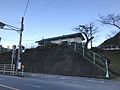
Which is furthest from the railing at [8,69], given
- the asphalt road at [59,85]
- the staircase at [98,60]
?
the asphalt road at [59,85]

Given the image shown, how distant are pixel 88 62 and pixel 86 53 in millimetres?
4300

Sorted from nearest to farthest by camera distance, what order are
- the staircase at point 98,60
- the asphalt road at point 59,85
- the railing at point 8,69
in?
the asphalt road at point 59,85, the staircase at point 98,60, the railing at point 8,69

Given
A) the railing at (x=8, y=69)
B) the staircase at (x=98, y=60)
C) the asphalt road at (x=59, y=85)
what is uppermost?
the staircase at (x=98, y=60)

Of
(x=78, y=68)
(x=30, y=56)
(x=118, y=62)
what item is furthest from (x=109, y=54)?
(x=30, y=56)

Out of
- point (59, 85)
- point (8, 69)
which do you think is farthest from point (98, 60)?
point (59, 85)

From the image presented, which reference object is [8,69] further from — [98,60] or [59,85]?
[59,85]

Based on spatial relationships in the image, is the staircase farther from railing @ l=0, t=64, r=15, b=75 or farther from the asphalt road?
railing @ l=0, t=64, r=15, b=75

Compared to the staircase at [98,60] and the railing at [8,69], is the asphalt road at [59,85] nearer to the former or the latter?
the staircase at [98,60]

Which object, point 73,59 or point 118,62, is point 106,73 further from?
point 118,62

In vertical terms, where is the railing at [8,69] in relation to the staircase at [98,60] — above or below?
below

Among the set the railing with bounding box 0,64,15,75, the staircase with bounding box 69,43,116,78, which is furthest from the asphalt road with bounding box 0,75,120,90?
the railing with bounding box 0,64,15,75

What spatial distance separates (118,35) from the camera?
48.3 metres

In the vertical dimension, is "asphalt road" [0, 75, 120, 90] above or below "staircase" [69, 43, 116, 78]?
below

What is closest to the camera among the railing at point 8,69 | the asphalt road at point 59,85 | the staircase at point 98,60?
the asphalt road at point 59,85
